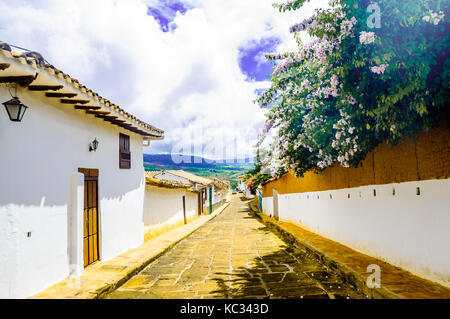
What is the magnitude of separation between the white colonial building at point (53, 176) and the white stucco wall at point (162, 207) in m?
3.10

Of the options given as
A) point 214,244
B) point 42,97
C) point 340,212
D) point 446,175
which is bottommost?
point 214,244

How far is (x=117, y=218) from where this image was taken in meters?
8.47

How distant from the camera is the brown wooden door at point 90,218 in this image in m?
6.97

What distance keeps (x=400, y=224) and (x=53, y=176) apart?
6.07m

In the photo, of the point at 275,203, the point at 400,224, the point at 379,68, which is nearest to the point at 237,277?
the point at 400,224

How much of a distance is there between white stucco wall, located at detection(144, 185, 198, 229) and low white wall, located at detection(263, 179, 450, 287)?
6622 millimetres

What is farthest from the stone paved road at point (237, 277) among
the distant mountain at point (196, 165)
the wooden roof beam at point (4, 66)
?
the distant mountain at point (196, 165)

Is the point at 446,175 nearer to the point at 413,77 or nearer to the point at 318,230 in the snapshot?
the point at 413,77

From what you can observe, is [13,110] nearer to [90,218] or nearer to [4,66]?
[4,66]

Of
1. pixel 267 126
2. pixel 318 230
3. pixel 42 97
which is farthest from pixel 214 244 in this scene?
pixel 42 97

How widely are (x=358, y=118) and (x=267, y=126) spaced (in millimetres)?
5076
